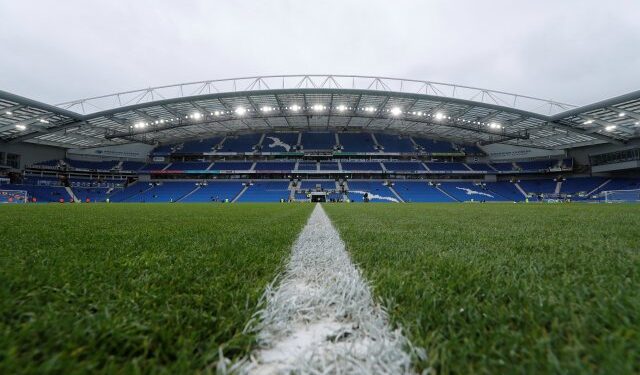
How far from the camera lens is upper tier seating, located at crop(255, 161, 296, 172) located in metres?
42.8

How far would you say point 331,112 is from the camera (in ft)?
105

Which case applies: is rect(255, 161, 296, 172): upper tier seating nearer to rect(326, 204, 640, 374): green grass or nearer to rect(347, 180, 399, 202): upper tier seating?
rect(347, 180, 399, 202): upper tier seating

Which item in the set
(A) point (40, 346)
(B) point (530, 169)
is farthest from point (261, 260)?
(B) point (530, 169)

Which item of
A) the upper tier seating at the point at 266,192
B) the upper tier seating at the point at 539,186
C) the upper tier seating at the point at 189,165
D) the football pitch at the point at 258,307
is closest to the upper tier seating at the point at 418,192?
the upper tier seating at the point at 539,186

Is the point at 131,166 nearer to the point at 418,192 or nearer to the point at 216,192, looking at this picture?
the point at 216,192

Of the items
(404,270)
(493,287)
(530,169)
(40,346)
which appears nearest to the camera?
(40,346)

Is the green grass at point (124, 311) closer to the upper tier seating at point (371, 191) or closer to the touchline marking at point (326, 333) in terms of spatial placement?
the touchline marking at point (326, 333)

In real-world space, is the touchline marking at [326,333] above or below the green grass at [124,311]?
below

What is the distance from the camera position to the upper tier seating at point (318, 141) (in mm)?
46125

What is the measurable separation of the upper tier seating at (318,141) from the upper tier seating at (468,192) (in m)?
18.4

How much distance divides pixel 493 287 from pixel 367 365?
733mm

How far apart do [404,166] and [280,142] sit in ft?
66.7

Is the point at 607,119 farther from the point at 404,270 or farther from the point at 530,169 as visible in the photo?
the point at 404,270

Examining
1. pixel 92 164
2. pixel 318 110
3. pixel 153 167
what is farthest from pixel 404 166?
pixel 92 164
